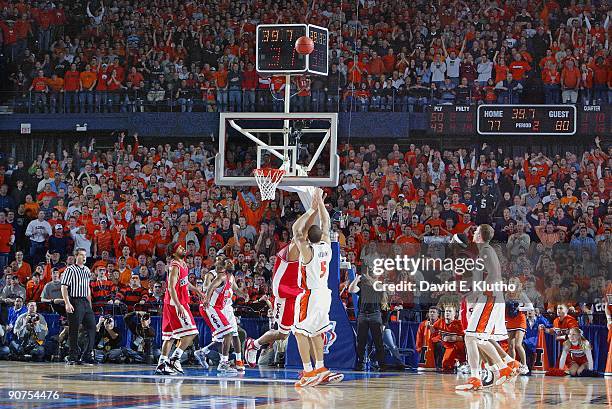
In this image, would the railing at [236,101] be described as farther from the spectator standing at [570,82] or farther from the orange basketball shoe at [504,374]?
the orange basketball shoe at [504,374]

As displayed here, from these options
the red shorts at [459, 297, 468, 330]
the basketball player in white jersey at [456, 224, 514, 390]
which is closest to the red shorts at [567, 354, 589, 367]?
the red shorts at [459, 297, 468, 330]

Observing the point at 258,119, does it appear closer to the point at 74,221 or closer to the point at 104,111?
the point at 74,221

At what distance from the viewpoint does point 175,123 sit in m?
24.9

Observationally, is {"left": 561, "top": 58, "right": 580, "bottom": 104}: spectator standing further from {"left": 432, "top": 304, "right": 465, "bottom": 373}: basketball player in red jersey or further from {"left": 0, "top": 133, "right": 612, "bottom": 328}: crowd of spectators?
{"left": 432, "top": 304, "right": 465, "bottom": 373}: basketball player in red jersey

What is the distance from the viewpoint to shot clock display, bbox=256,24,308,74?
16094 mm

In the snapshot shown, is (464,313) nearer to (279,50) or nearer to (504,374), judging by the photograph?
(504,374)

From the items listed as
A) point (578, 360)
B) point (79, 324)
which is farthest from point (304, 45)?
point (578, 360)

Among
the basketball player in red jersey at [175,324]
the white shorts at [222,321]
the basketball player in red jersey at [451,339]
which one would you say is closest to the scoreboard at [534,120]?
the basketball player in red jersey at [451,339]

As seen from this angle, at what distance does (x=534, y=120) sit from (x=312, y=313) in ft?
34.8

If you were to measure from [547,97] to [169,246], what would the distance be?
865 cm

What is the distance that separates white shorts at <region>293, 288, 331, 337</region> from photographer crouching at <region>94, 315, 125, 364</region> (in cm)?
585

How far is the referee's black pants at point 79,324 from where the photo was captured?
1777cm

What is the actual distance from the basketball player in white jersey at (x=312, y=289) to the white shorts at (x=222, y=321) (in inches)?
131

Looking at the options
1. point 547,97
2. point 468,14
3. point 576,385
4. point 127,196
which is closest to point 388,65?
point 468,14
